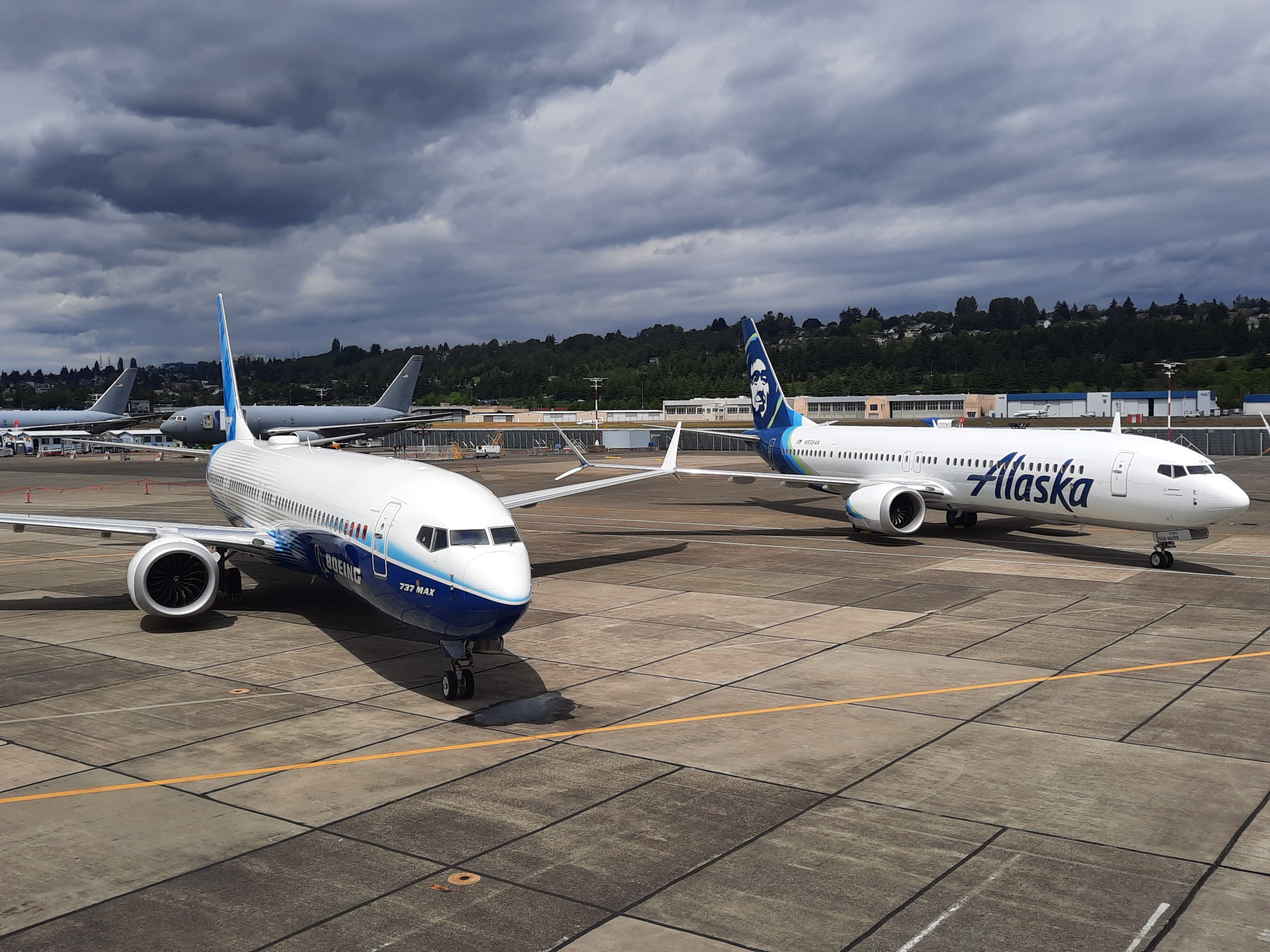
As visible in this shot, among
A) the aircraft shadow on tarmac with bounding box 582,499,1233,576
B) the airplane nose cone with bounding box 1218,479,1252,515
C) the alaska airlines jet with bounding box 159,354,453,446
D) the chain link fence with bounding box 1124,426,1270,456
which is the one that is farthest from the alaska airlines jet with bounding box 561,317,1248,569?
the chain link fence with bounding box 1124,426,1270,456

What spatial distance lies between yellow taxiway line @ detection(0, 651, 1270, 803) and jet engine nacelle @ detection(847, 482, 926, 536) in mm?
17582

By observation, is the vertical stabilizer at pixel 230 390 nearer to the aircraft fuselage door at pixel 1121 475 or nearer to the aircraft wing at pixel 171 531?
the aircraft wing at pixel 171 531

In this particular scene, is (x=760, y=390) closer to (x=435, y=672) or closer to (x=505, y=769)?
(x=435, y=672)

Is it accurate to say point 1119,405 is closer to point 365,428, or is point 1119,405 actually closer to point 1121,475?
point 365,428

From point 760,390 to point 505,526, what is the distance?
3505 cm

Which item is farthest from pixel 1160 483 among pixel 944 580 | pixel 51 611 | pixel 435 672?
pixel 51 611

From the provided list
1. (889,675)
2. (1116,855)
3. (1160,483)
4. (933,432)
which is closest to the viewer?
(1116,855)

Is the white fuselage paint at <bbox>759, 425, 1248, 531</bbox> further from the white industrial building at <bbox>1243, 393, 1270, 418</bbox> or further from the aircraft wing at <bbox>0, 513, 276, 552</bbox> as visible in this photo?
the white industrial building at <bbox>1243, 393, 1270, 418</bbox>

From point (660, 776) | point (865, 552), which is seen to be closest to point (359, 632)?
point (660, 776)

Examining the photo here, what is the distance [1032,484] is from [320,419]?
93.6m

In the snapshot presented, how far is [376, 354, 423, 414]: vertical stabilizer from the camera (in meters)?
123

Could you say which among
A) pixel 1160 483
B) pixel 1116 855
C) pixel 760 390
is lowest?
pixel 1116 855

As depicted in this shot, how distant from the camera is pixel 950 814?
12445 mm

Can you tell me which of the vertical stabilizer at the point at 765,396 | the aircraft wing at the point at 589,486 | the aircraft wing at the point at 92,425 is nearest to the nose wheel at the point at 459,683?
the aircraft wing at the point at 589,486
